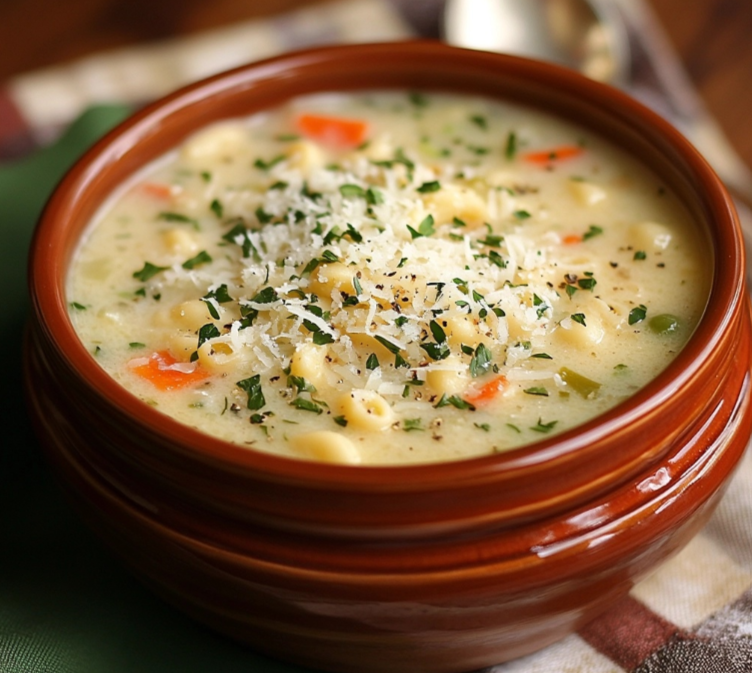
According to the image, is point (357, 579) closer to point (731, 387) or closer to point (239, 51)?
point (731, 387)

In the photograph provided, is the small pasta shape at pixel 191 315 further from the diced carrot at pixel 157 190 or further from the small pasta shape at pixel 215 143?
the small pasta shape at pixel 215 143

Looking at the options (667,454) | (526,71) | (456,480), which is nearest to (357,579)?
(456,480)

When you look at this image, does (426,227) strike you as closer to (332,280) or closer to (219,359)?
(332,280)

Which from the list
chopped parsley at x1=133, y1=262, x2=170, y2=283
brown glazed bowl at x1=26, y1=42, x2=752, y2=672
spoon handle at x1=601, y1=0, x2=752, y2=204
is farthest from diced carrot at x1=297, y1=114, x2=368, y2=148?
spoon handle at x1=601, y1=0, x2=752, y2=204

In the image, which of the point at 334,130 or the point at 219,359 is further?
the point at 334,130

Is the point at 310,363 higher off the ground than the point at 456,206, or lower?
lower

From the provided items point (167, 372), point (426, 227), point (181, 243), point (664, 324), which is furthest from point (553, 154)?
point (167, 372)

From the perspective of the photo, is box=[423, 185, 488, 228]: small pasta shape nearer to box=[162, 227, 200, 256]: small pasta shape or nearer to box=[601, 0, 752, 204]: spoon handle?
box=[162, 227, 200, 256]: small pasta shape
